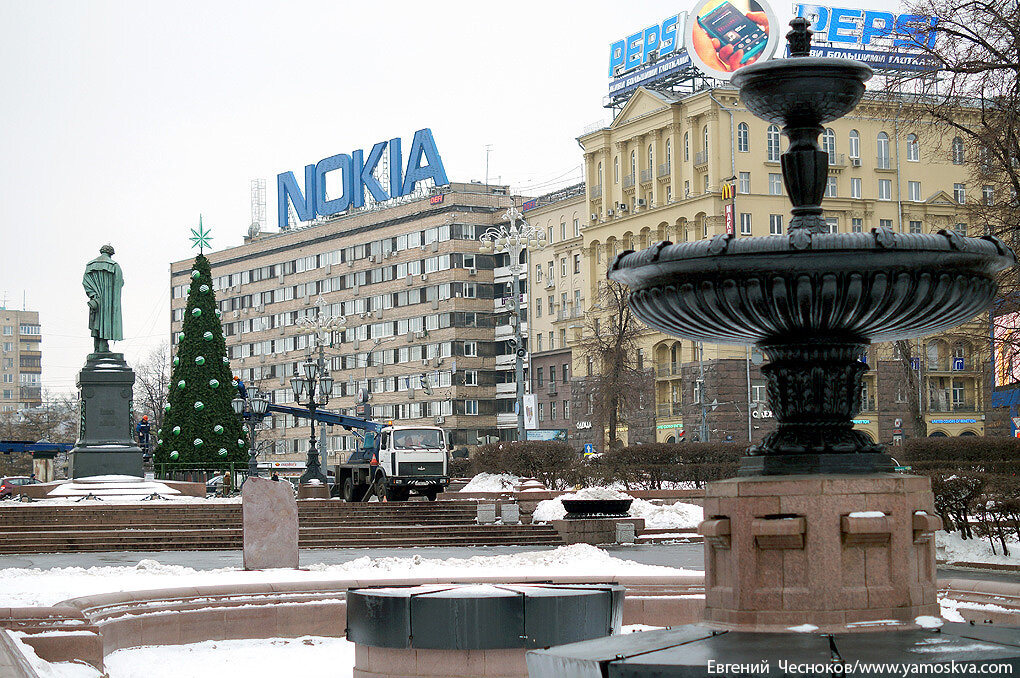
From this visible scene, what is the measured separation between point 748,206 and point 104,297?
41.8 m

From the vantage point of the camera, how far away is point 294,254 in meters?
112

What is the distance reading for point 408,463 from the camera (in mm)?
37312

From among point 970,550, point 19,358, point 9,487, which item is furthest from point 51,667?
point 19,358

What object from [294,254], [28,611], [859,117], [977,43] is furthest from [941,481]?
[294,254]

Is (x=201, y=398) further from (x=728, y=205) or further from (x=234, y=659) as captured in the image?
(x=234, y=659)

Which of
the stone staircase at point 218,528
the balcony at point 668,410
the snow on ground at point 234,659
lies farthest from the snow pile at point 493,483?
the snow on ground at point 234,659

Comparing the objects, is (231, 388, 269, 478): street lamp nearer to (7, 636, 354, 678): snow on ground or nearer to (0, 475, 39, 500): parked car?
(0, 475, 39, 500): parked car

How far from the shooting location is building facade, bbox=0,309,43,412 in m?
192

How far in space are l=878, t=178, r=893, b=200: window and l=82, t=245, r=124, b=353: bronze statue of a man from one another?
47888 millimetres

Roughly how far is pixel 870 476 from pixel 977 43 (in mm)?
17943

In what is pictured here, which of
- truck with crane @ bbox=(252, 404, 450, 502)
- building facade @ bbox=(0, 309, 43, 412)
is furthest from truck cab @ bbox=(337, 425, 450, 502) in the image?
building facade @ bbox=(0, 309, 43, 412)

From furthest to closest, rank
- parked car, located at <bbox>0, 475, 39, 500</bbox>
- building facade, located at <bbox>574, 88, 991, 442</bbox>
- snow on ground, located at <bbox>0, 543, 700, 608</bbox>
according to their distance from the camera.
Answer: building facade, located at <bbox>574, 88, 991, 442</bbox>
parked car, located at <bbox>0, 475, 39, 500</bbox>
snow on ground, located at <bbox>0, 543, 700, 608</bbox>

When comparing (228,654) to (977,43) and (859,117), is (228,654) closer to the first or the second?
(977,43)

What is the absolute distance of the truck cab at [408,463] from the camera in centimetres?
3731
